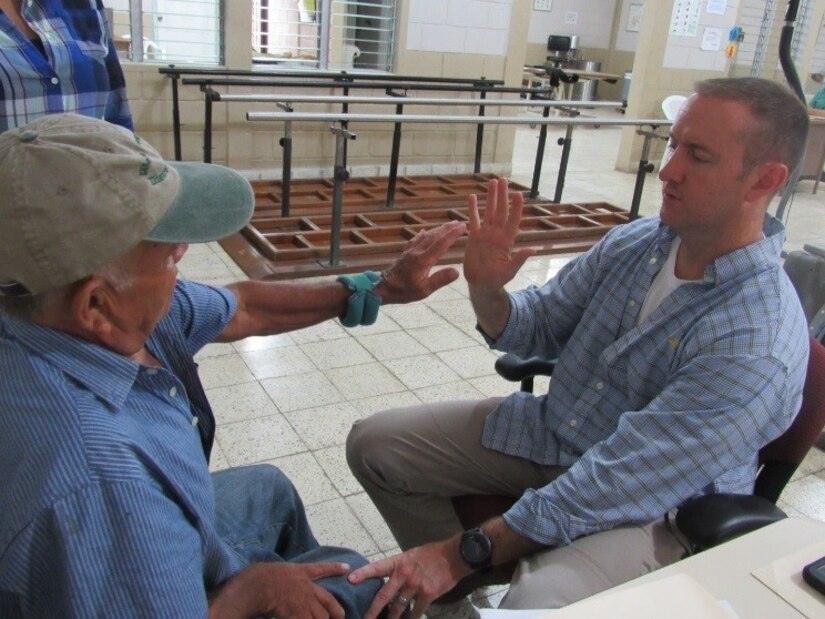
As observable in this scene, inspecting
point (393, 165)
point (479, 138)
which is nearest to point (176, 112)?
point (393, 165)

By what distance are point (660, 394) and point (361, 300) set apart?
652 mm

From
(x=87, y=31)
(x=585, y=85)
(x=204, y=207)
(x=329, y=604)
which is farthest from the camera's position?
(x=585, y=85)

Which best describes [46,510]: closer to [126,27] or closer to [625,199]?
[126,27]

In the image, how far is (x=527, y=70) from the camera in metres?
11.2

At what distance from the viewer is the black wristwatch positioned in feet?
4.32

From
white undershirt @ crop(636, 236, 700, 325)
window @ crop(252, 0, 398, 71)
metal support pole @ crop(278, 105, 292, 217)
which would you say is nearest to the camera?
white undershirt @ crop(636, 236, 700, 325)

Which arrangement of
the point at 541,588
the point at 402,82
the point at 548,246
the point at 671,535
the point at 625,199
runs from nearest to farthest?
the point at 541,588 → the point at 671,535 → the point at 548,246 → the point at 402,82 → the point at 625,199

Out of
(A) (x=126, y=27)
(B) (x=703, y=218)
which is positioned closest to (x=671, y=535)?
(B) (x=703, y=218)

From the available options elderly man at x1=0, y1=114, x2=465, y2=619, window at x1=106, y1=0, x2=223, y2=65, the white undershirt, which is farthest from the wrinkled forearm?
window at x1=106, y1=0, x2=223, y2=65

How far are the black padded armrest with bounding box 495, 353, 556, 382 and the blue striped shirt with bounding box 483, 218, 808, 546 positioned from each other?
0.12 metres

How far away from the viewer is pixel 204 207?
947mm

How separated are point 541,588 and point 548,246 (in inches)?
140

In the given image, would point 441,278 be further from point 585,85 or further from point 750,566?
point 585,85

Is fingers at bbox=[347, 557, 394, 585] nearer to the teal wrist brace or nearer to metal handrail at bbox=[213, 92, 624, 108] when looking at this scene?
the teal wrist brace
